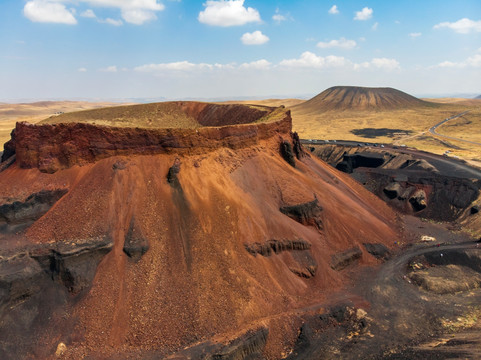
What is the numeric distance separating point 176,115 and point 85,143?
62.4 feet

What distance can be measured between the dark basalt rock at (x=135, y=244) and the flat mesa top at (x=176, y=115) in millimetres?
14266

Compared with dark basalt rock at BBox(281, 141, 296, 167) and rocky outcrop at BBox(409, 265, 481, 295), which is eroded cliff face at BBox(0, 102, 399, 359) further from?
rocky outcrop at BBox(409, 265, 481, 295)

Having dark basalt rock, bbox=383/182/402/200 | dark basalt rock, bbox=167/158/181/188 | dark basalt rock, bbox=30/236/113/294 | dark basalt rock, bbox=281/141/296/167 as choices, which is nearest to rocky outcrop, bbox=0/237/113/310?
dark basalt rock, bbox=30/236/113/294

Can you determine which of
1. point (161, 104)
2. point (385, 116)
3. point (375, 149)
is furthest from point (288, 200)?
point (385, 116)

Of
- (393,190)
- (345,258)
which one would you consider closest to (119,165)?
(345,258)

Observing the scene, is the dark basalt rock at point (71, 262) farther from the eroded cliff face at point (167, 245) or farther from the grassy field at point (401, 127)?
the grassy field at point (401, 127)

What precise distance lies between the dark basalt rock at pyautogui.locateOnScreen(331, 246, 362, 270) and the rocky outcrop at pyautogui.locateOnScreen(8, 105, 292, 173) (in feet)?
58.7

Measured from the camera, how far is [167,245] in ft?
86.3

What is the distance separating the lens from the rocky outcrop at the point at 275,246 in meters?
27.7

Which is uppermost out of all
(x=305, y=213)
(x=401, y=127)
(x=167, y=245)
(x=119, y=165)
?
(x=119, y=165)

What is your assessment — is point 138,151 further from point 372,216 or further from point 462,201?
point 462,201

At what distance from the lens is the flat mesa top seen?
127ft

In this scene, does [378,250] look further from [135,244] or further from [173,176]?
[135,244]

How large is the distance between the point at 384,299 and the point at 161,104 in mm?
38510
